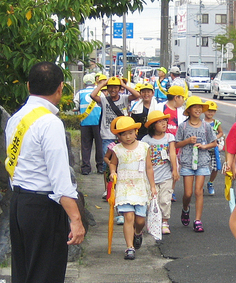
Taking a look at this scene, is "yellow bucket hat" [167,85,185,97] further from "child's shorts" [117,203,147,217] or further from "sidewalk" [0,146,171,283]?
"child's shorts" [117,203,147,217]

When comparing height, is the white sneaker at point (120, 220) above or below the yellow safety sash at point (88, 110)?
below

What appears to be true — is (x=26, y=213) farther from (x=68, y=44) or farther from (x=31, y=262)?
(x=68, y=44)

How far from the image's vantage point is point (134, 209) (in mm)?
6141

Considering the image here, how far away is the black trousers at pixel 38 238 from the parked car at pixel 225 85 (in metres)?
→ 32.6

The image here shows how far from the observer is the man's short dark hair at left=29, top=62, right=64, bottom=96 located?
11.9ft

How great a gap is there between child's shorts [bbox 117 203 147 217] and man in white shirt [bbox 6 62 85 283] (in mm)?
2344

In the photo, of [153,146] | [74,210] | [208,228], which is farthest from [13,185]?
[208,228]

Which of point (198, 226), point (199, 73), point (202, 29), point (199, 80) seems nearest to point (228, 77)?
point (199, 80)

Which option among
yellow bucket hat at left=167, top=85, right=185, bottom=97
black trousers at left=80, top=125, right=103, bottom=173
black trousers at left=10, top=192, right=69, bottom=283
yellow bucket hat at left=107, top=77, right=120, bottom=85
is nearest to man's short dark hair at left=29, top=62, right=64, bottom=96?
black trousers at left=10, top=192, right=69, bottom=283

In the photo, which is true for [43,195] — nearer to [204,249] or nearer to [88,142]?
[204,249]

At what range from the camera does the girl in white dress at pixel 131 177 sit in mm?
6062

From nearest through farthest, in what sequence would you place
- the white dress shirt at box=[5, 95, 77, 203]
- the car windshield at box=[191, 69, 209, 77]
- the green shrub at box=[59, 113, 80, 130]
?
the white dress shirt at box=[5, 95, 77, 203], the green shrub at box=[59, 113, 80, 130], the car windshield at box=[191, 69, 209, 77]

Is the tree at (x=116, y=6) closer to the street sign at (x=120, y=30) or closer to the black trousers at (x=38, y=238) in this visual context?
the black trousers at (x=38, y=238)

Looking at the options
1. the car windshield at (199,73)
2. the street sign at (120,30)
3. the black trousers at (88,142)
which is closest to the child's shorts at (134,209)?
the black trousers at (88,142)
